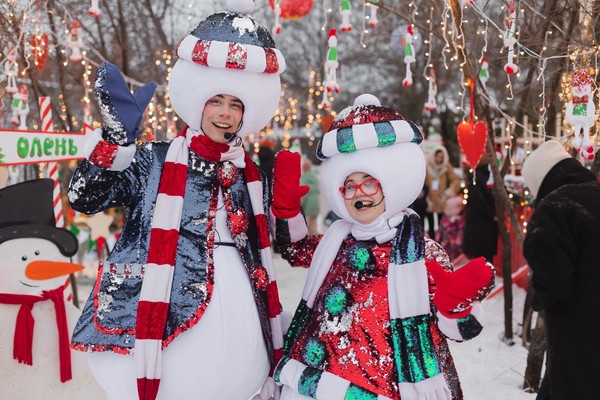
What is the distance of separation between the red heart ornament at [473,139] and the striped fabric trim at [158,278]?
3.21 meters

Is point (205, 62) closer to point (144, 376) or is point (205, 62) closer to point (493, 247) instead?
point (144, 376)

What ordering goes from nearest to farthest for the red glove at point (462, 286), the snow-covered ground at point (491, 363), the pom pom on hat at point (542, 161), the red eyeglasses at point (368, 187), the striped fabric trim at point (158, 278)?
the red glove at point (462, 286) < the striped fabric trim at point (158, 278) < the red eyeglasses at point (368, 187) < the pom pom on hat at point (542, 161) < the snow-covered ground at point (491, 363)

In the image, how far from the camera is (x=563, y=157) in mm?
3088

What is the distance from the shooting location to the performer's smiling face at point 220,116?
8.18 ft

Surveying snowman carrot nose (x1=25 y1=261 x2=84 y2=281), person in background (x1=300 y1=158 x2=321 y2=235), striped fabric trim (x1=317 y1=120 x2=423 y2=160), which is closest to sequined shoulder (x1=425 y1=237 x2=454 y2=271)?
striped fabric trim (x1=317 y1=120 x2=423 y2=160)

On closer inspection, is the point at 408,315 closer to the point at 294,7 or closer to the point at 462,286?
the point at 462,286

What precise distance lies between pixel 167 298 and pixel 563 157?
208 cm

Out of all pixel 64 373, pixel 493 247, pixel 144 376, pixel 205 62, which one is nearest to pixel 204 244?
pixel 144 376

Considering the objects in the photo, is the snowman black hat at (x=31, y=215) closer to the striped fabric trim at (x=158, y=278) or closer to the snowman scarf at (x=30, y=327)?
the snowman scarf at (x=30, y=327)

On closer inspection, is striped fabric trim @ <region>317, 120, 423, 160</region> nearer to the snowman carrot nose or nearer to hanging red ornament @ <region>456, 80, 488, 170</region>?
the snowman carrot nose

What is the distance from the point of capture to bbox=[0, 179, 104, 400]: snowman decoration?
10.3 ft

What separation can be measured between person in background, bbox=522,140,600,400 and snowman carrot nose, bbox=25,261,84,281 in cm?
235

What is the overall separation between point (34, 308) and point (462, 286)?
7.43 feet

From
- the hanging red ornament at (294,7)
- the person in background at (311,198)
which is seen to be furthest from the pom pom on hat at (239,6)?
the person in background at (311,198)
